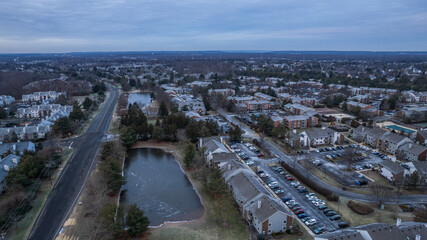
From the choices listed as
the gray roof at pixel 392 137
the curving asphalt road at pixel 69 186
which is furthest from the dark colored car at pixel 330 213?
the curving asphalt road at pixel 69 186

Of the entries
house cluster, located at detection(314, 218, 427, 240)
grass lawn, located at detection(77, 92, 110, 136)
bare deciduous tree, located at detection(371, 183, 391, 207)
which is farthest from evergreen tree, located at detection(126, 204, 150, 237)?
grass lawn, located at detection(77, 92, 110, 136)

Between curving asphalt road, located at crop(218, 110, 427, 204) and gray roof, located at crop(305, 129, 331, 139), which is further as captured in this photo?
gray roof, located at crop(305, 129, 331, 139)

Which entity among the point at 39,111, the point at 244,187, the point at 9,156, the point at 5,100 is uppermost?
the point at 5,100

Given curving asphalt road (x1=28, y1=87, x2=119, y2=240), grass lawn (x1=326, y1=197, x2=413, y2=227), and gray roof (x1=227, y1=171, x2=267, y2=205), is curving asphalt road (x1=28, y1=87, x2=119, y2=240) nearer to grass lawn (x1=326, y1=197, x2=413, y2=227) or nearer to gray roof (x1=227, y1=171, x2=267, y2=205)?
gray roof (x1=227, y1=171, x2=267, y2=205)

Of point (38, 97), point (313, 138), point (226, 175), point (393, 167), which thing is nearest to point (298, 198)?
point (226, 175)

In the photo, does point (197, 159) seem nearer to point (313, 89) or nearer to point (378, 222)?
point (378, 222)

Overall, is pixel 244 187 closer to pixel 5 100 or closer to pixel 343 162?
pixel 343 162
